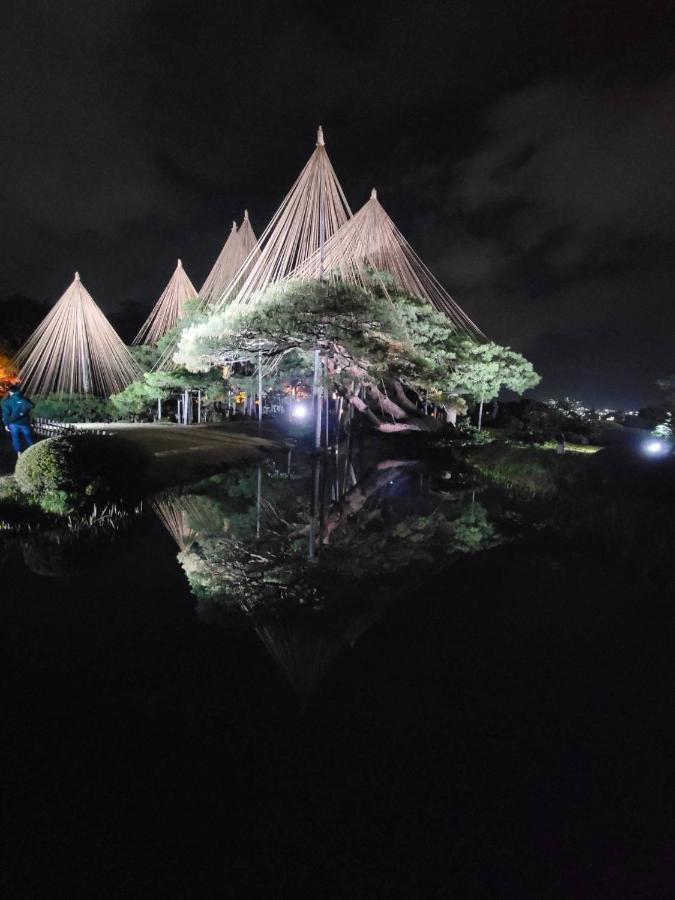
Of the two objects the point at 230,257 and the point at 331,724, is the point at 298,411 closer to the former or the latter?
the point at 230,257

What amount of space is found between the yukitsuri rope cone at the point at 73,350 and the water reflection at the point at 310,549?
1922cm

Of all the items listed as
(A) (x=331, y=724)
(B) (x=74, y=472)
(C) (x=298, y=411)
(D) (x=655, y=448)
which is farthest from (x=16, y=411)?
(C) (x=298, y=411)

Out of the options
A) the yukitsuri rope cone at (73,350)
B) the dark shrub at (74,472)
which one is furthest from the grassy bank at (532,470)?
the yukitsuri rope cone at (73,350)

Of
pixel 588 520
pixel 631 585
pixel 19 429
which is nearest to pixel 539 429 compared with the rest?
pixel 588 520

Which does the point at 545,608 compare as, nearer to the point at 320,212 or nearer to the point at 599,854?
the point at 599,854

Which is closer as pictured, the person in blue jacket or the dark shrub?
the dark shrub

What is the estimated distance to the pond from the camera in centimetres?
219

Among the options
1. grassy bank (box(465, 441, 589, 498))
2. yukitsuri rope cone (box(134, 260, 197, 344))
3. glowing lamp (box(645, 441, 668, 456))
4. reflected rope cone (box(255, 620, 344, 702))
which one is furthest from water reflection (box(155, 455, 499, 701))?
yukitsuri rope cone (box(134, 260, 197, 344))

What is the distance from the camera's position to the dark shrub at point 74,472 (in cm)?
820

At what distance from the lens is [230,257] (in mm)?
29438

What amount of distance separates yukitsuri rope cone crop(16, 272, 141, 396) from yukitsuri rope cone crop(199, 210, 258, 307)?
6595mm

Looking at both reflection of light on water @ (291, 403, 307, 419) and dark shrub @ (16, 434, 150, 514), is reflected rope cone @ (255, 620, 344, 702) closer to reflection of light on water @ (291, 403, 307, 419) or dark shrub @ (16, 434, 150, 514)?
dark shrub @ (16, 434, 150, 514)

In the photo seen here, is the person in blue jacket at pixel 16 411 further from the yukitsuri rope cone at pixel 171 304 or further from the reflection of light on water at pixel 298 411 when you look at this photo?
the yukitsuri rope cone at pixel 171 304

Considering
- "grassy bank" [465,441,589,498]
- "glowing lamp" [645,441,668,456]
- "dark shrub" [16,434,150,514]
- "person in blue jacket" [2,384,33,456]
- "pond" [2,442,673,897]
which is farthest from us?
"glowing lamp" [645,441,668,456]
